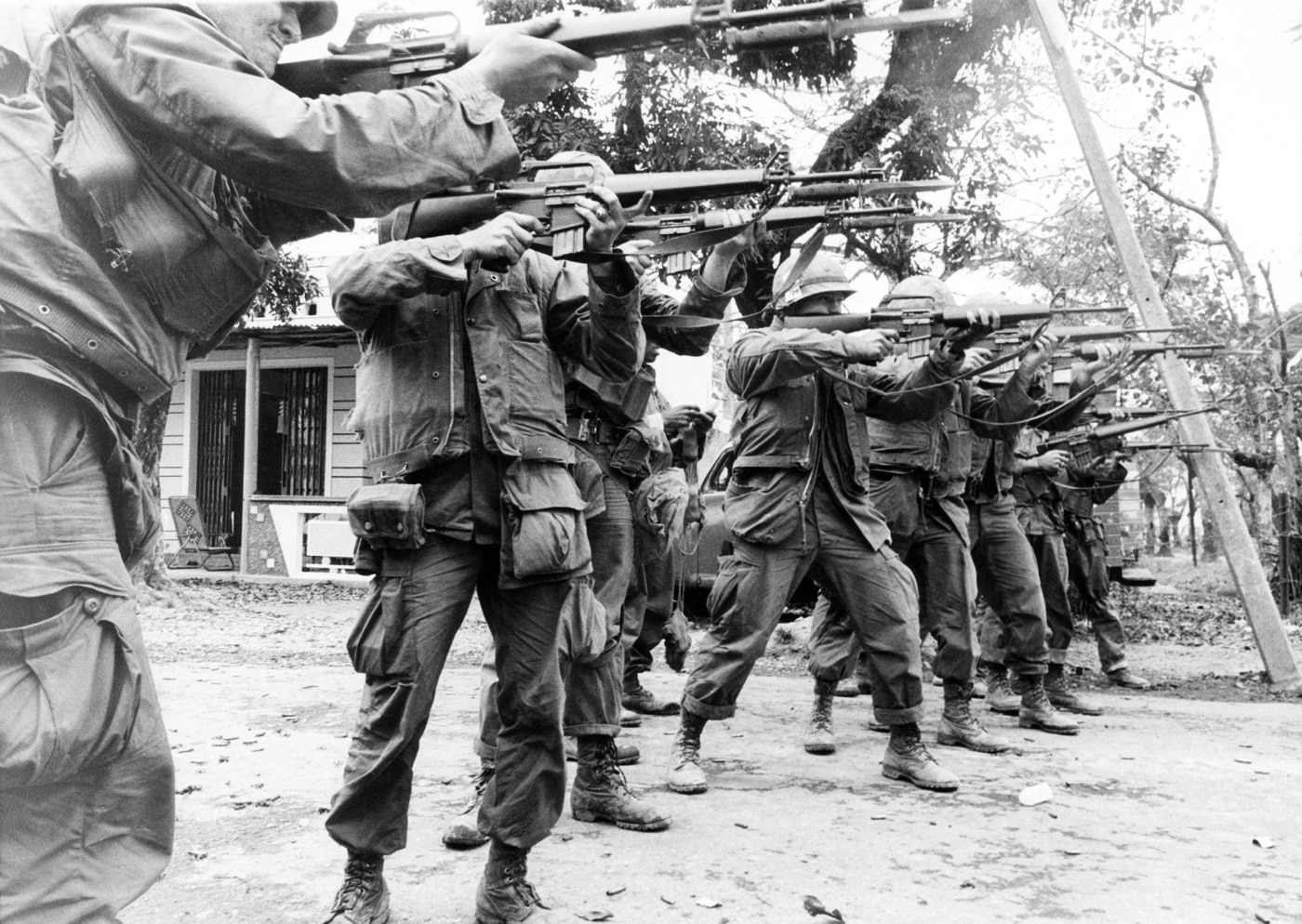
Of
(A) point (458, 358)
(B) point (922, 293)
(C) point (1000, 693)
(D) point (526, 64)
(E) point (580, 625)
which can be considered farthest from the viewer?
(C) point (1000, 693)

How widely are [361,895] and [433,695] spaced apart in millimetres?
589

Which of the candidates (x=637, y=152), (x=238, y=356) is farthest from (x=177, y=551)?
(x=637, y=152)

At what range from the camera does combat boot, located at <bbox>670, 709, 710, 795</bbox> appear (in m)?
4.61

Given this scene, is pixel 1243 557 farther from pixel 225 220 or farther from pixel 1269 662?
pixel 225 220

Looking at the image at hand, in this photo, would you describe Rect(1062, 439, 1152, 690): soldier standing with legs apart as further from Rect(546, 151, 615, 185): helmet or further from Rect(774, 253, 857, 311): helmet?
Rect(546, 151, 615, 185): helmet

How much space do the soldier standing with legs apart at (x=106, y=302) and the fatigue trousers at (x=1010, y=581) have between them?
515 cm

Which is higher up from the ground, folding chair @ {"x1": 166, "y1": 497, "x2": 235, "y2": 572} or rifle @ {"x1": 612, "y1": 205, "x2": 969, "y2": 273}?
rifle @ {"x1": 612, "y1": 205, "x2": 969, "y2": 273}

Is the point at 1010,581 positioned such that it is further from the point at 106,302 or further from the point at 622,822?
the point at 106,302

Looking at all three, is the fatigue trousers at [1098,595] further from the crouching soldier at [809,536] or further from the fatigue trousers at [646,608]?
the crouching soldier at [809,536]

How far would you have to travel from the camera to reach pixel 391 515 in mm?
2971

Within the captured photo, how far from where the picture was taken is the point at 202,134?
1.80m

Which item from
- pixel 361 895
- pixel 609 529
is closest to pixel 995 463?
pixel 609 529

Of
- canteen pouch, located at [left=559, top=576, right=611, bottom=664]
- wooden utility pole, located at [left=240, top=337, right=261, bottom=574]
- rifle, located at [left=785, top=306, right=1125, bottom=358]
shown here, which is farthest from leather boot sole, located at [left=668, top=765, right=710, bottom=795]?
wooden utility pole, located at [left=240, top=337, right=261, bottom=574]

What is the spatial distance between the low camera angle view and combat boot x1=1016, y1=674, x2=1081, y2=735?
79mm
